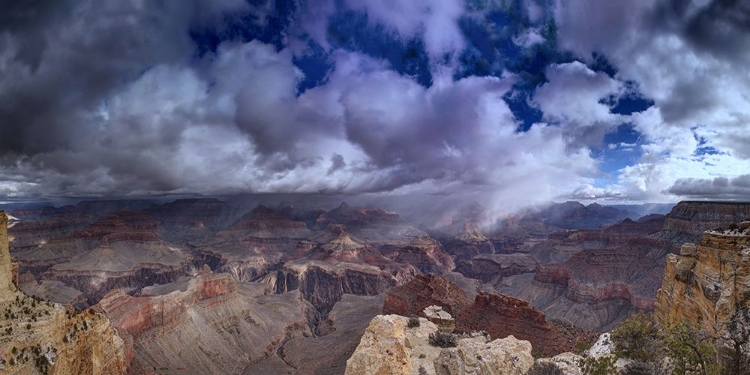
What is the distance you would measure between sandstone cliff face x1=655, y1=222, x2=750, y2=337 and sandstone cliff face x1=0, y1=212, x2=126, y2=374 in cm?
3561

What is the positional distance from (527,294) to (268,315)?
258 feet

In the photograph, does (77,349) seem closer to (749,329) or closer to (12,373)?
(12,373)

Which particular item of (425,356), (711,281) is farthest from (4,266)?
(711,281)

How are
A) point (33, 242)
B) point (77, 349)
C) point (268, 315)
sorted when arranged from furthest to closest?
1. point (33, 242)
2. point (268, 315)
3. point (77, 349)

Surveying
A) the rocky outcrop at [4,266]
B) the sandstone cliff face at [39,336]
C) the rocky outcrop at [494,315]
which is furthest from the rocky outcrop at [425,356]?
the rocky outcrop at [494,315]

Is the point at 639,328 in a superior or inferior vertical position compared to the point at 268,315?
superior

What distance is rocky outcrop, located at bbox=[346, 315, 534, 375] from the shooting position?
16703 mm

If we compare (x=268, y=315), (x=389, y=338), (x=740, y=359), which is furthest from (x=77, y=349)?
(x=268, y=315)

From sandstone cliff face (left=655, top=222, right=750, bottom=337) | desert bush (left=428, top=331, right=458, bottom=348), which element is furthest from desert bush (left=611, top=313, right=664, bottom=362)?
desert bush (left=428, top=331, right=458, bottom=348)

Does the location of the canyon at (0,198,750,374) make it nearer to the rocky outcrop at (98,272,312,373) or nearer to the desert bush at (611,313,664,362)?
the rocky outcrop at (98,272,312,373)

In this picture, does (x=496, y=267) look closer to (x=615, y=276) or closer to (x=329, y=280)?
→ (x=615, y=276)

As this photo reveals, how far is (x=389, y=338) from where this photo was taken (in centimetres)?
1816

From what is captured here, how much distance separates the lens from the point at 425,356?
20.8 metres

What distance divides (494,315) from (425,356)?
40279 millimetres
